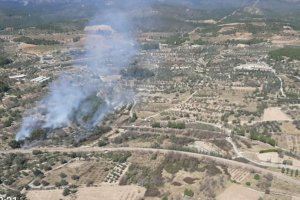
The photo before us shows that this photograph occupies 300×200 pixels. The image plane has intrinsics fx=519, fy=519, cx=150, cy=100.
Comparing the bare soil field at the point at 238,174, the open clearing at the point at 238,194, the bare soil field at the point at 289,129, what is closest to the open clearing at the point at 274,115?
the bare soil field at the point at 289,129

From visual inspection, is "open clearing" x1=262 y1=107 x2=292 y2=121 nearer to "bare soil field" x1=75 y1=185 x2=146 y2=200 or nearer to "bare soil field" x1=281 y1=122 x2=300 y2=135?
"bare soil field" x1=281 y1=122 x2=300 y2=135

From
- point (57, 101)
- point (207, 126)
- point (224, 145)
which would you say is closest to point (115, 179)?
point (224, 145)

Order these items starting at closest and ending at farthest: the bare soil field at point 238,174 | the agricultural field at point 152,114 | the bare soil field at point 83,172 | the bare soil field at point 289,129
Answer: the agricultural field at point 152,114 < the bare soil field at point 238,174 < the bare soil field at point 83,172 < the bare soil field at point 289,129

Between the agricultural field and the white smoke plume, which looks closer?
the agricultural field

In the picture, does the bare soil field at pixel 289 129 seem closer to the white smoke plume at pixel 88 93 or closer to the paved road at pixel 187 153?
the paved road at pixel 187 153

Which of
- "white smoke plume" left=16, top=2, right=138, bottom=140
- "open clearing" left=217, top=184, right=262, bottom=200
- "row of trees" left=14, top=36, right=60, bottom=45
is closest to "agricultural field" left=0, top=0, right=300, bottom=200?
"open clearing" left=217, top=184, right=262, bottom=200
